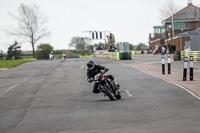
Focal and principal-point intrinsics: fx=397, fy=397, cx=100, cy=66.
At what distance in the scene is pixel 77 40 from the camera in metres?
180

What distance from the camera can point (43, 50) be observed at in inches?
3967

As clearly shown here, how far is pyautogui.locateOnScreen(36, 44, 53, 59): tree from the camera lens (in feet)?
328

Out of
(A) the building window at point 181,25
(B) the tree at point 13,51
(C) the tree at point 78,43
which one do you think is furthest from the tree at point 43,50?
(C) the tree at point 78,43

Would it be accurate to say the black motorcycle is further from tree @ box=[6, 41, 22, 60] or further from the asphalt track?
tree @ box=[6, 41, 22, 60]

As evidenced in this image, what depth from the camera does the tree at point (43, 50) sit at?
328 feet

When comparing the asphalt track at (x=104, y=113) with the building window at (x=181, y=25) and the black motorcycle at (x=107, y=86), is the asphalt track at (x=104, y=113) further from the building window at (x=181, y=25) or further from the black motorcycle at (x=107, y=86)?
the building window at (x=181, y=25)

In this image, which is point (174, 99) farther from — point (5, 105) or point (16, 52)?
point (16, 52)

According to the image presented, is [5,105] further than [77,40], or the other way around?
[77,40]

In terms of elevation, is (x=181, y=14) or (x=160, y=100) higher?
(x=181, y=14)

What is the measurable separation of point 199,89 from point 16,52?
323ft

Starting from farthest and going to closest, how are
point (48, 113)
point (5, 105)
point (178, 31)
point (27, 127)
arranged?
point (178, 31) < point (5, 105) < point (48, 113) < point (27, 127)

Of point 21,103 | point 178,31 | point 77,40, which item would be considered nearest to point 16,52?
point 178,31

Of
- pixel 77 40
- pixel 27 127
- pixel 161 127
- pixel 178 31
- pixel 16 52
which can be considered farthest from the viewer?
pixel 77 40

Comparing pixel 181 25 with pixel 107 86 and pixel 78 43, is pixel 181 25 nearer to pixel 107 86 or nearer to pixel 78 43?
pixel 107 86
